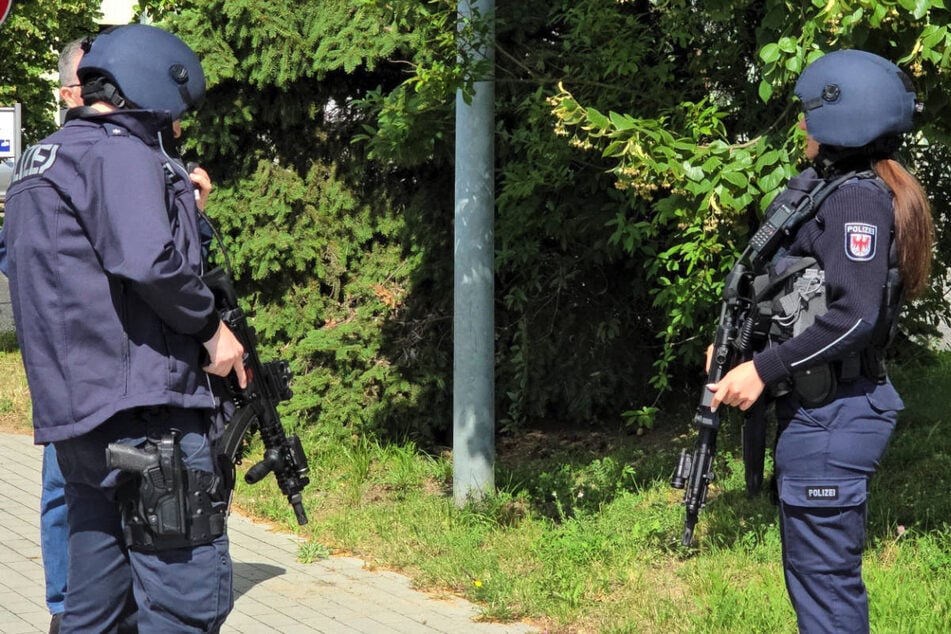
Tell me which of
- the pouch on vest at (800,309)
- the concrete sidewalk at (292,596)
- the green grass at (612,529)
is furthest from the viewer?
the concrete sidewalk at (292,596)

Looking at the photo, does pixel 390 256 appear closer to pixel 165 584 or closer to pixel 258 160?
pixel 258 160

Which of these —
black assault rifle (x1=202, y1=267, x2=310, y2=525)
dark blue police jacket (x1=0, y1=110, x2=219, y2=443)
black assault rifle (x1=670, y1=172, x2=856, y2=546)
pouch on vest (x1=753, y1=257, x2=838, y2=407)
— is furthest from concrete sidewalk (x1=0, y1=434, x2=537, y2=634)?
dark blue police jacket (x1=0, y1=110, x2=219, y2=443)

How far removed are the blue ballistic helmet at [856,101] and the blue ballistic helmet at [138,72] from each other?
68.8 inches

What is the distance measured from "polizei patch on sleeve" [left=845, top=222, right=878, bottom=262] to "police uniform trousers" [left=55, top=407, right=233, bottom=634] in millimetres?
1763

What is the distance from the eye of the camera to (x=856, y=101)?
3.51 meters

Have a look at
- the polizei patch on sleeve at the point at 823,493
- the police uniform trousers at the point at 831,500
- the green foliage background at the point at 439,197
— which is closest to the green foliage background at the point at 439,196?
the green foliage background at the point at 439,197

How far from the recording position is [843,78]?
3.56m

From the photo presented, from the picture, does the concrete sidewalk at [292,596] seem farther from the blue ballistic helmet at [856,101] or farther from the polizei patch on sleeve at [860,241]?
the blue ballistic helmet at [856,101]

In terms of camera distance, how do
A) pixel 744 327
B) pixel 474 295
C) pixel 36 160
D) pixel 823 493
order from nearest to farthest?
1. pixel 36 160
2. pixel 823 493
3. pixel 744 327
4. pixel 474 295

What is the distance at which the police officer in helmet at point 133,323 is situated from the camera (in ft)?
10.0

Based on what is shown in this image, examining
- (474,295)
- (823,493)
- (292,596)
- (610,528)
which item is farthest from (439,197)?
(823,493)

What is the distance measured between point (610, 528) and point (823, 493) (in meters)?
2.32

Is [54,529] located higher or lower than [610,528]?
higher

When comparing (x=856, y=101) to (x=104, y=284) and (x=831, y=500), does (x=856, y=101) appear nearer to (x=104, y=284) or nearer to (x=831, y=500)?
(x=831, y=500)
